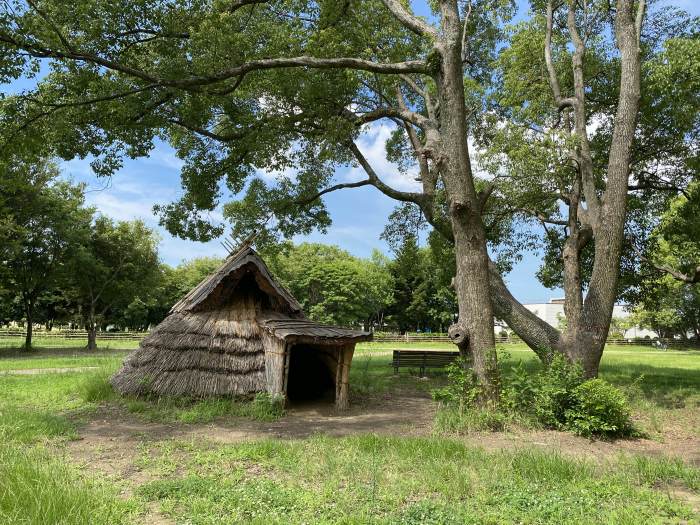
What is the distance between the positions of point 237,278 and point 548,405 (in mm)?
7778

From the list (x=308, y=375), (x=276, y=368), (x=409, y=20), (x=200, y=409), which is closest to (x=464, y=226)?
(x=409, y=20)

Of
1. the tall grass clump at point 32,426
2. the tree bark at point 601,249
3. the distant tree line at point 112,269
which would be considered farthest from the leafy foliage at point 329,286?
the tall grass clump at point 32,426

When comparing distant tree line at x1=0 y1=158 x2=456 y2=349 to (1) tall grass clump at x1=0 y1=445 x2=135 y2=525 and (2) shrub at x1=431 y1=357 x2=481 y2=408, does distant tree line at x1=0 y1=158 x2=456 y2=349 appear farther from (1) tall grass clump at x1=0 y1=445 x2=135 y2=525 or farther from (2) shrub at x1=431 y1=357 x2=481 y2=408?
(2) shrub at x1=431 y1=357 x2=481 y2=408

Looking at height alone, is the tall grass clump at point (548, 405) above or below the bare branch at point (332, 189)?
below

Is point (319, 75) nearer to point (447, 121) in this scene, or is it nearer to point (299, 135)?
point (299, 135)

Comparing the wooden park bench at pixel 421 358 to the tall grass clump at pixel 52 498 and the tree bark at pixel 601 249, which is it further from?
the tall grass clump at pixel 52 498

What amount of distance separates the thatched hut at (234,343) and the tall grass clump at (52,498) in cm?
561

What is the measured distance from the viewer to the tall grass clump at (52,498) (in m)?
4.05

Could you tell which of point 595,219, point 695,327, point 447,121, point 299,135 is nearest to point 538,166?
point 595,219

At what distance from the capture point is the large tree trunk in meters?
9.54

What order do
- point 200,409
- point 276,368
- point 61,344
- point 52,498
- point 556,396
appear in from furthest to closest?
point 61,344, point 276,368, point 200,409, point 556,396, point 52,498

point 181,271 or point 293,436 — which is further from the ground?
point 181,271

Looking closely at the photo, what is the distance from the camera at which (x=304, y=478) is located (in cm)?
562

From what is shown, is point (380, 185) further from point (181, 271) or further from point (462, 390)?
point (181, 271)
